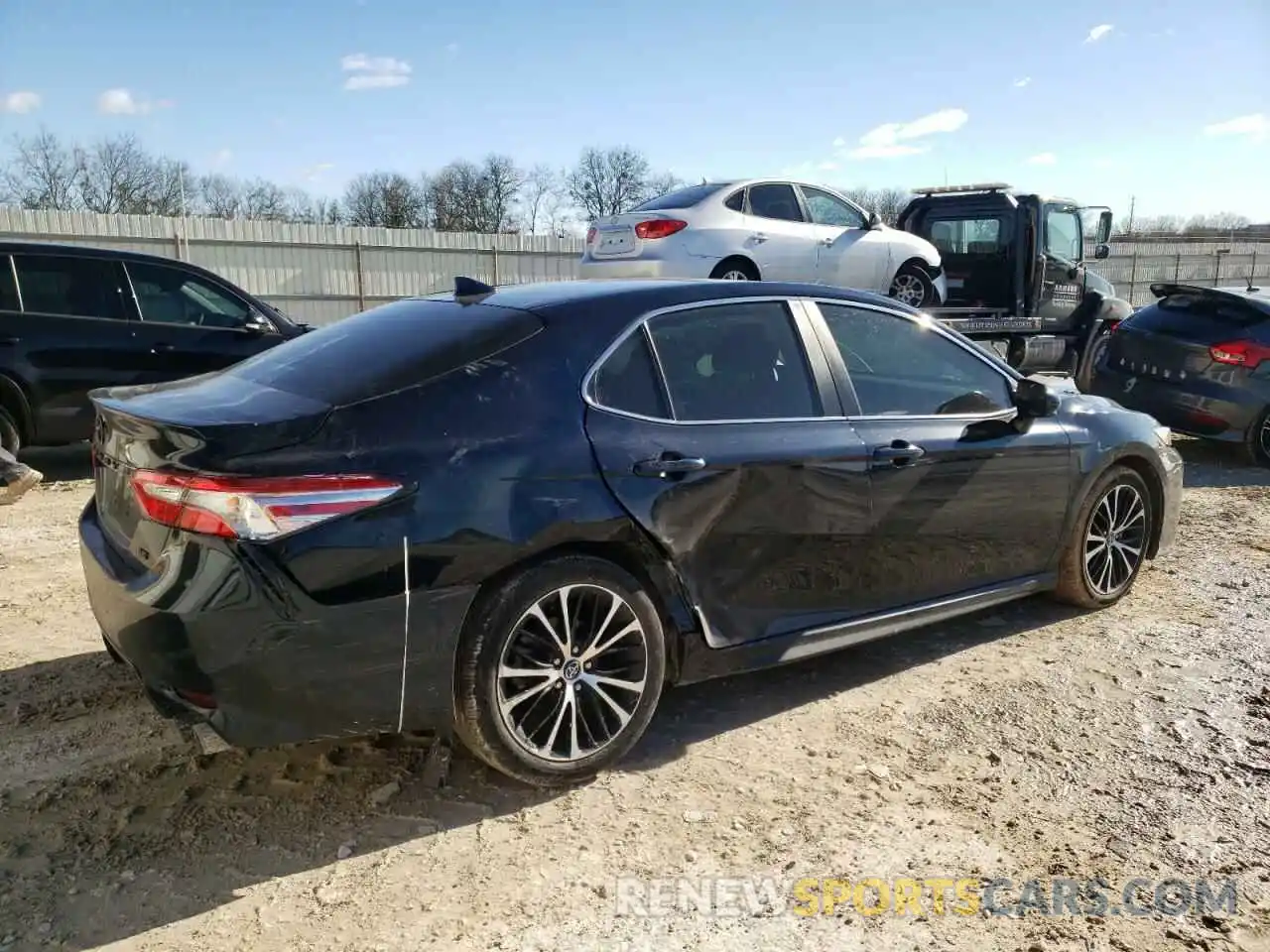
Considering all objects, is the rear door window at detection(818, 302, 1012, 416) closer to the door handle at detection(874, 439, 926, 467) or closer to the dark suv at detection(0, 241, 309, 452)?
the door handle at detection(874, 439, 926, 467)

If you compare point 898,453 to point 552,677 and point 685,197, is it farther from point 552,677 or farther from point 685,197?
point 685,197

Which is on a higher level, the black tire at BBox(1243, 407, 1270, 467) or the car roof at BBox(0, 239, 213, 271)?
the car roof at BBox(0, 239, 213, 271)

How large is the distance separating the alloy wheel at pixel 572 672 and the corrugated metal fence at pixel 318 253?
1517cm

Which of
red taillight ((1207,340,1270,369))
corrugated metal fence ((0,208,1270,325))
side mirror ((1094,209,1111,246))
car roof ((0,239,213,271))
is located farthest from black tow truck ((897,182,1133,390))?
car roof ((0,239,213,271))

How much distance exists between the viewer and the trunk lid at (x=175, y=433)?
2736 millimetres

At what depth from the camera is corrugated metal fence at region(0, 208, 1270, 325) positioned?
18.5 m

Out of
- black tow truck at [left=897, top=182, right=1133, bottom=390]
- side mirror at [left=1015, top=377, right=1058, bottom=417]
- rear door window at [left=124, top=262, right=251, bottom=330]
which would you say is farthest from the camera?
black tow truck at [left=897, top=182, right=1133, bottom=390]

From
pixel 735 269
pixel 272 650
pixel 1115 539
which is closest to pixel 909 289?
pixel 735 269

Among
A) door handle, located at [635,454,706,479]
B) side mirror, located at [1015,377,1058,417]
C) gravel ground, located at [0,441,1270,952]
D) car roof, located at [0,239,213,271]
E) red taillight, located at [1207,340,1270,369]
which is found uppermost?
car roof, located at [0,239,213,271]

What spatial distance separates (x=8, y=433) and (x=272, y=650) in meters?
6.04

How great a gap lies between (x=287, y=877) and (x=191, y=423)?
4.30ft

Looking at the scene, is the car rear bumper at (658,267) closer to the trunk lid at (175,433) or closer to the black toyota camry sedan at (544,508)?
the black toyota camry sedan at (544,508)

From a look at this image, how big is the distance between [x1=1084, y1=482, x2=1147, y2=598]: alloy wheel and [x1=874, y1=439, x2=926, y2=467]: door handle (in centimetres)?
142

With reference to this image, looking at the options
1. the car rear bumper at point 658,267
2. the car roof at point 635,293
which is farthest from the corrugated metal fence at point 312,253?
the car roof at point 635,293
